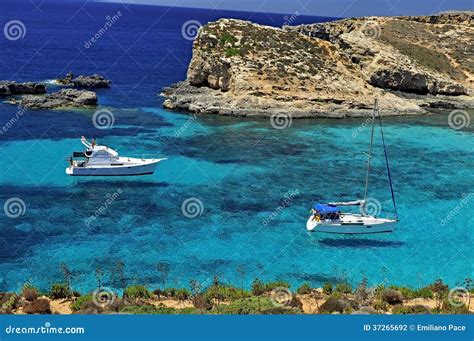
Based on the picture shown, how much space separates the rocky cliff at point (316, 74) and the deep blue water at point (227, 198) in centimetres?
383

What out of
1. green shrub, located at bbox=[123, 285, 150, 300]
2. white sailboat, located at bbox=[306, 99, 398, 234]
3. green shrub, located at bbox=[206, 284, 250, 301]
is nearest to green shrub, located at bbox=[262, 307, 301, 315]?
green shrub, located at bbox=[206, 284, 250, 301]

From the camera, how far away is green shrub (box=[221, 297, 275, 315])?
730 inches

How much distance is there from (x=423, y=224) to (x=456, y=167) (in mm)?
15324

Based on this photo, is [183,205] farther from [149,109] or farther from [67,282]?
[149,109]

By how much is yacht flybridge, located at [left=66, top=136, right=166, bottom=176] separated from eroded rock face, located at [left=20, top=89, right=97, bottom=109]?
81.0 feet

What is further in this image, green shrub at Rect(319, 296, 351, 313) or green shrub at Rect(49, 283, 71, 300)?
green shrub at Rect(49, 283, 71, 300)

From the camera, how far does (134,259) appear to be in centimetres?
2730

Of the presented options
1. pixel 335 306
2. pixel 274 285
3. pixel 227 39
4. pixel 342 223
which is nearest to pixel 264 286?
pixel 274 285

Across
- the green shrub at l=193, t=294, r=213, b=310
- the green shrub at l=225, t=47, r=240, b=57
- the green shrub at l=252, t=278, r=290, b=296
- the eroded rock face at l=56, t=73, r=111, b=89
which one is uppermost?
the eroded rock face at l=56, t=73, r=111, b=89

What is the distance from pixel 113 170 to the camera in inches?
1594

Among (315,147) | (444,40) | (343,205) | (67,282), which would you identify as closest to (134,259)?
(67,282)

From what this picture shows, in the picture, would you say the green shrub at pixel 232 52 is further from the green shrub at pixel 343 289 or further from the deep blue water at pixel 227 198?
the green shrub at pixel 343 289

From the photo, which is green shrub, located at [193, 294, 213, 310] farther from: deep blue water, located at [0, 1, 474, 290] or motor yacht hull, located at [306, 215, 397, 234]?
motor yacht hull, located at [306, 215, 397, 234]

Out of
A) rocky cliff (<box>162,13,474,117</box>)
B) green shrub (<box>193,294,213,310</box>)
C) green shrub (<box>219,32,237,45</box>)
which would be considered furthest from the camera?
green shrub (<box>219,32,237,45</box>)
